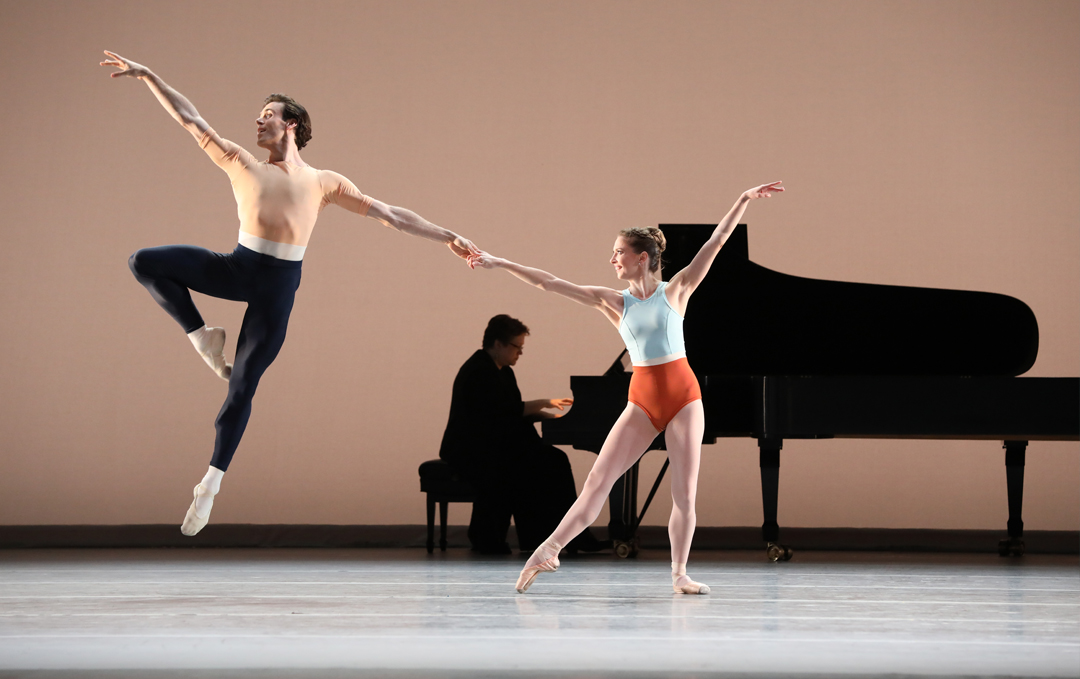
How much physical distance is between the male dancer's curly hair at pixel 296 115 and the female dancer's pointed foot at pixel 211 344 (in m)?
0.61

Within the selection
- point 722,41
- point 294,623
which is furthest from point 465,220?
point 294,623

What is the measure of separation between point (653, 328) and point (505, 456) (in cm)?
255

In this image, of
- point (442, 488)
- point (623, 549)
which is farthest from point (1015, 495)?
point (442, 488)

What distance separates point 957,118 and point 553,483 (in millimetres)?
3872

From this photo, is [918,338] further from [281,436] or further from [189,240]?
[189,240]

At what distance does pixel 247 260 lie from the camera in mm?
2953

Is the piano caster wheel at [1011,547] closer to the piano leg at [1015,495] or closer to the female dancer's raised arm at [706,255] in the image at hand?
the piano leg at [1015,495]

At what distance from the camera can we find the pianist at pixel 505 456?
18.8 feet

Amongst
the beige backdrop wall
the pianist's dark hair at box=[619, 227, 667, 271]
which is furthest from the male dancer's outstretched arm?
the beige backdrop wall

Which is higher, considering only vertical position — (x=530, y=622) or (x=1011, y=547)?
(x=530, y=622)

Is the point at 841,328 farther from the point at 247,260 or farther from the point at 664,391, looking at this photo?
the point at 247,260

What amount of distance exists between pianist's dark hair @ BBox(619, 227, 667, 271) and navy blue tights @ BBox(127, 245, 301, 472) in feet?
3.56

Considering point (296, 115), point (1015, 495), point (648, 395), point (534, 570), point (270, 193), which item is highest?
point (296, 115)

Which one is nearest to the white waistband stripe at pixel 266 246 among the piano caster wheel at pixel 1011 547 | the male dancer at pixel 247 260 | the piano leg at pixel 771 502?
the male dancer at pixel 247 260
